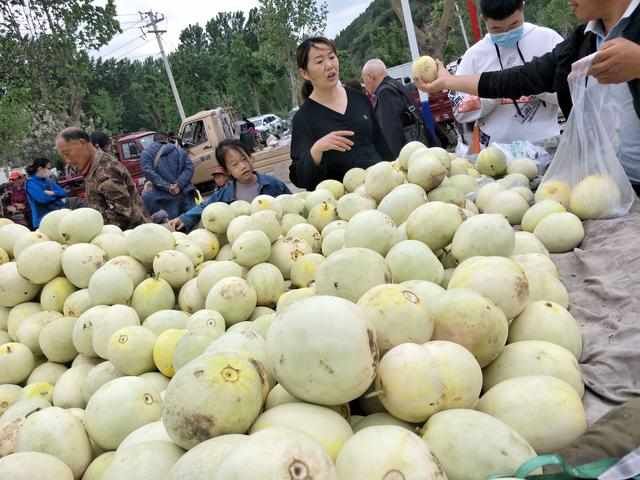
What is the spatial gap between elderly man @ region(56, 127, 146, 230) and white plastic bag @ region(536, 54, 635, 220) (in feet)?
11.5

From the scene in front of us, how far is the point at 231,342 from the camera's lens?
5.07 ft

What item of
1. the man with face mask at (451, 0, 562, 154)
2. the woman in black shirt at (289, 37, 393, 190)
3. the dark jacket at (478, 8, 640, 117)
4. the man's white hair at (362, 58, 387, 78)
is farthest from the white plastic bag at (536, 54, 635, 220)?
the man's white hair at (362, 58, 387, 78)

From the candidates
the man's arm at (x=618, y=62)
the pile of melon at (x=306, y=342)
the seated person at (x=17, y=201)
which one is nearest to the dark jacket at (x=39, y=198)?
the seated person at (x=17, y=201)

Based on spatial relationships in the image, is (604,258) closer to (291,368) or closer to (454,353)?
(454,353)

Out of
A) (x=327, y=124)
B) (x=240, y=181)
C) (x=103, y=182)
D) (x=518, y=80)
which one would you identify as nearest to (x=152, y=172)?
(x=103, y=182)

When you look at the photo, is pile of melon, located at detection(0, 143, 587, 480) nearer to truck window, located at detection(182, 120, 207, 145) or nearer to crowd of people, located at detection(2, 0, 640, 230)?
crowd of people, located at detection(2, 0, 640, 230)


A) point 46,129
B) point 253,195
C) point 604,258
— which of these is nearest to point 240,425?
point 604,258

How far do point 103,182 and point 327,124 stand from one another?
84.5 inches

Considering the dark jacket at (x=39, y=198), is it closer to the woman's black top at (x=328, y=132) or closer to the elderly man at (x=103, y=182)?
the elderly man at (x=103, y=182)

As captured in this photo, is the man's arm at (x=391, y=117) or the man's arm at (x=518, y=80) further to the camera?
the man's arm at (x=391, y=117)

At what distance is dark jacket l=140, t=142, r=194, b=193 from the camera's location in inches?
293

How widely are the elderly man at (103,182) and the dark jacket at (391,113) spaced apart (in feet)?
7.95

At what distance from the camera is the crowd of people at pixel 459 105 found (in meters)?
2.65

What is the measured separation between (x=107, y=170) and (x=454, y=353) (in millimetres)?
4211
